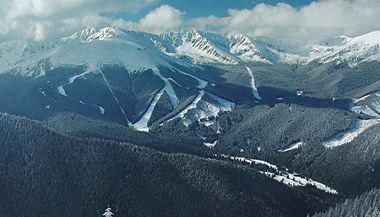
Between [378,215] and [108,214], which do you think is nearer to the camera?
[108,214]

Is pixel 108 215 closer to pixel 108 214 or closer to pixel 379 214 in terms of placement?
pixel 108 214

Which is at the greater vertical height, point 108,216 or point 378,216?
point 108,216

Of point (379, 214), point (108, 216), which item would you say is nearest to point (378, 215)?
point (379, 214)

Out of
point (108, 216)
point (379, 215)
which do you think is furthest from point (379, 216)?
point (108, 216)

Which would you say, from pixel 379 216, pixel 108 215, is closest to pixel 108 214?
pixel 108 215

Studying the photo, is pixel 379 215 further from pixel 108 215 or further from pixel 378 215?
pixel 108 215

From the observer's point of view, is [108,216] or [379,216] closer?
[108,216]

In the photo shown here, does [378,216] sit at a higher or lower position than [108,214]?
lower
